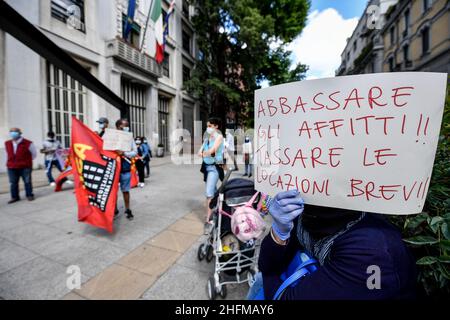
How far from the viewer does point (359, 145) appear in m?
0.87

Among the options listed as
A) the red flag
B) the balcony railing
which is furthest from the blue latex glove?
the balcony railing

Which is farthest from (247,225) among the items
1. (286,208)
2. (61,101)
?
(61,101)

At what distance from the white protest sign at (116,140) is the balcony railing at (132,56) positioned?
31.9 feet

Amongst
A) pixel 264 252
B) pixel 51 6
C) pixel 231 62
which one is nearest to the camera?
pixel 264 252

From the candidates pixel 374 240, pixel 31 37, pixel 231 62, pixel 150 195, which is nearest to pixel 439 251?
pixel 374 240

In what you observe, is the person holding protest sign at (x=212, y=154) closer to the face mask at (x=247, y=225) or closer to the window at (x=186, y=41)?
the face mask at (x=247, y=225)

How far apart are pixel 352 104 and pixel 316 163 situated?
0.89 ft

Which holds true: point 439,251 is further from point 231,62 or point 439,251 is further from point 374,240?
point 231,62

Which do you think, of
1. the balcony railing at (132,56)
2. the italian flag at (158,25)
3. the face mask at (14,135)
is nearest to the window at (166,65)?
the balcony railing at (132,56)

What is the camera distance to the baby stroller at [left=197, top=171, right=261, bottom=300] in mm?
2125

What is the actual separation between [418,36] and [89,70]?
81.6 feet

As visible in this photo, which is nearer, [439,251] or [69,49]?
[439,251]

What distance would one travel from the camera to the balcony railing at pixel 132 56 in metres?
11.1

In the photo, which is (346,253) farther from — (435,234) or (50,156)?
(50,156)
